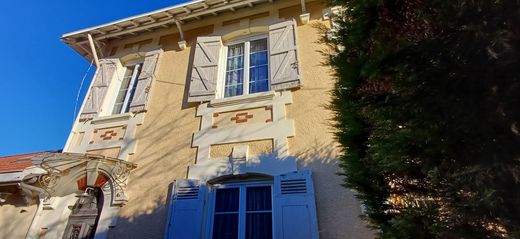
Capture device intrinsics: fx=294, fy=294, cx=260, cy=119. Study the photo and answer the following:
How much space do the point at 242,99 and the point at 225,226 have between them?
6.92ft

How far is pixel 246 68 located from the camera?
5.80m

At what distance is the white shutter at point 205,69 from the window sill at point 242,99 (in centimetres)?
21

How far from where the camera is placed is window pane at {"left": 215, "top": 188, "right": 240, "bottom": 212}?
431 cm

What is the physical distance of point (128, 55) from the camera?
691 cm

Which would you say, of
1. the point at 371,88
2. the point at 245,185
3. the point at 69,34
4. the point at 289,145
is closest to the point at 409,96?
the point at 371,88

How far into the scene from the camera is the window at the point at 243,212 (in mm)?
4035

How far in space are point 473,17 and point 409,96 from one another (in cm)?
47

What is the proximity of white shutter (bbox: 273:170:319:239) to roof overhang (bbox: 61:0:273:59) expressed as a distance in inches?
157

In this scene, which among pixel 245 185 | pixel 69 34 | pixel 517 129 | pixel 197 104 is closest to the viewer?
pixel 517 129

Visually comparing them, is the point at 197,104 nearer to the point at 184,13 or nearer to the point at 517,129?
the point at 184,13

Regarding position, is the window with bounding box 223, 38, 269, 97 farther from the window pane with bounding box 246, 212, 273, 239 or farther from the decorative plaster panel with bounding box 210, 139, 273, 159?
the window pane with bounding box 246, 212, 273, 239

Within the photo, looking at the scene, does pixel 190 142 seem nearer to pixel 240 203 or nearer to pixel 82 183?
pixel 240 203

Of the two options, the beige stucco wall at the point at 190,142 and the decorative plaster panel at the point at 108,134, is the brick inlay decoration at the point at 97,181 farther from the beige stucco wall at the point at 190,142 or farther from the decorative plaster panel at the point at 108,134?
the decorative plaster panel at the point at 108,134

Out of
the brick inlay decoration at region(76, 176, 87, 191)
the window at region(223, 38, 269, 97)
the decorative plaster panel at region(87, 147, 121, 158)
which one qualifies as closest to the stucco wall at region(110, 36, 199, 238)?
the decorative plaster panel at region(87, 147, 121, 158)
